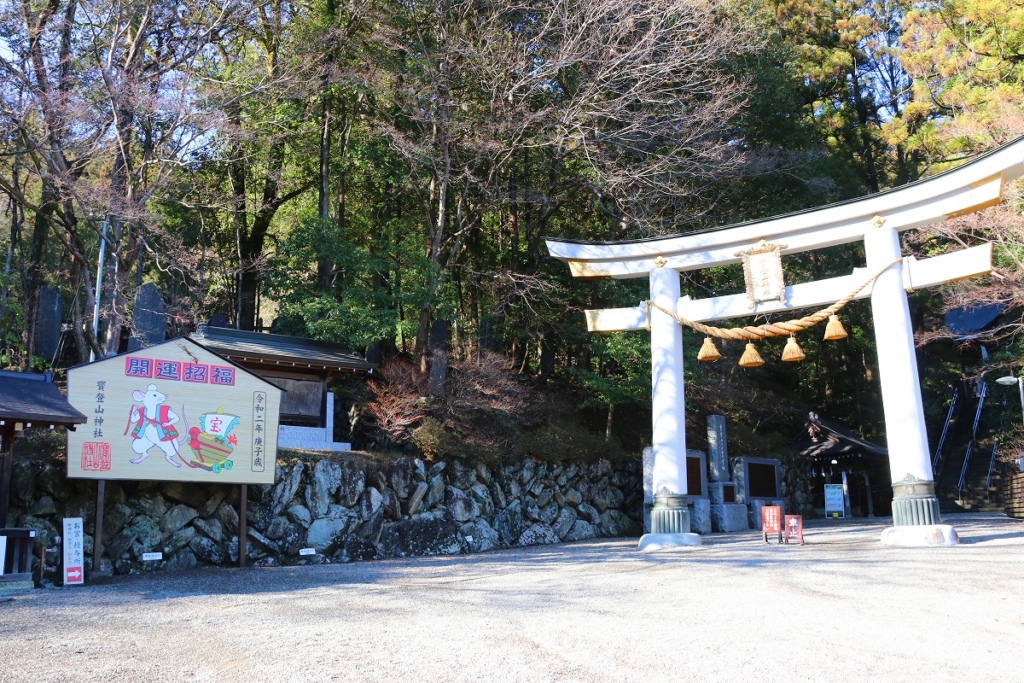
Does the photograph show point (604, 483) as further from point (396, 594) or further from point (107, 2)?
point (107, 2)

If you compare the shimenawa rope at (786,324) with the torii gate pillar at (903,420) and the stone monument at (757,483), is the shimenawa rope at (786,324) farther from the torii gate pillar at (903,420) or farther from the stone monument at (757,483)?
the stone monument at (757,483)

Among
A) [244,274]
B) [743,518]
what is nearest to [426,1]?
[244,274]

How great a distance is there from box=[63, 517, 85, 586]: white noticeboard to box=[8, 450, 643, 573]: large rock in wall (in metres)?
0.30

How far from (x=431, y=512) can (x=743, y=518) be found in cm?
721

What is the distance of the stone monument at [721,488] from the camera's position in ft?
54.3

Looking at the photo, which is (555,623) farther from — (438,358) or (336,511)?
(438,358)

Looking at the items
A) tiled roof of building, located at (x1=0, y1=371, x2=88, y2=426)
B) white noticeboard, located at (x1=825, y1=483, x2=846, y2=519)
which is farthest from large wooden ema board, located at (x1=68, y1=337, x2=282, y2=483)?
white noticeboard, located at (x1=825, y1=483, x2=846, y2=519)

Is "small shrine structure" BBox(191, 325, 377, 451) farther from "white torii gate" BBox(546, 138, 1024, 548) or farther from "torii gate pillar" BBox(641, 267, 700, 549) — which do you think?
"torii gate pillar" BBox(641, 267, 700, 549)

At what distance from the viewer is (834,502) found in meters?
19.6

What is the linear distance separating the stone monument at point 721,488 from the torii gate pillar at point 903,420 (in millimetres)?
5741

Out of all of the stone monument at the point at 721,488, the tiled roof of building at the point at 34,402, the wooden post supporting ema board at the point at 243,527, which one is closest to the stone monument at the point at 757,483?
the stone monument at the point at 721,488

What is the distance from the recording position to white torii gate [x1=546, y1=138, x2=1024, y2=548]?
1049 centimetres

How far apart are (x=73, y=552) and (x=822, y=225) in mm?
10614

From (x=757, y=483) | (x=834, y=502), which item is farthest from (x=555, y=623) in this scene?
(x=834, y=502)
